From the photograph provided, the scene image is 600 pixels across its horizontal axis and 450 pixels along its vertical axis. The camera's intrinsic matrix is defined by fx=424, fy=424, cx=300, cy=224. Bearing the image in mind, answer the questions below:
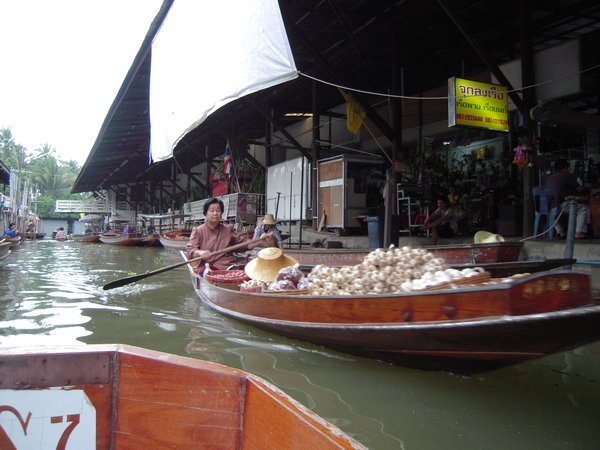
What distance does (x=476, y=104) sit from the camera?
691 centimetres

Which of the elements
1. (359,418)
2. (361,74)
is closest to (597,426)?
(359,418)

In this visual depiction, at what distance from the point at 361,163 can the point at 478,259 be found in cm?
673

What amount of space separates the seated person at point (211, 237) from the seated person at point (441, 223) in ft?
13.5

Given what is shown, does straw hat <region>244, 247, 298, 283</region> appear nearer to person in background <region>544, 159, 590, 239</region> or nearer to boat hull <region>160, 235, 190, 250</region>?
person in background <region>544, 159, 590, 239</region>

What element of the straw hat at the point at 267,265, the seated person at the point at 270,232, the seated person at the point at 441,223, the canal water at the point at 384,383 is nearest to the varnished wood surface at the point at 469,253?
the seated person at the point at 270,232

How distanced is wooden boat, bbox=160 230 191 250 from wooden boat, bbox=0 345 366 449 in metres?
15.2

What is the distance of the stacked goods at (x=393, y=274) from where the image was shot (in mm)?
2947

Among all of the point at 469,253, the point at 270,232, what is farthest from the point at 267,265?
the point at 469,253

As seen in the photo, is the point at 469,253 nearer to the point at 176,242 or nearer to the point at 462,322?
the point at 462,322

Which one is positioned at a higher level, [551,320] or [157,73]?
[157,73]

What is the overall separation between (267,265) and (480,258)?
8.55 ft

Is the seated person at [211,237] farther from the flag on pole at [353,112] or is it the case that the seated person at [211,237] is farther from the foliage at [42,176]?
the foliage at [42,176]

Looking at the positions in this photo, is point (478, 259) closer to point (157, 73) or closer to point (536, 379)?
point (536, 379)

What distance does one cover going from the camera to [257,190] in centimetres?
1611
